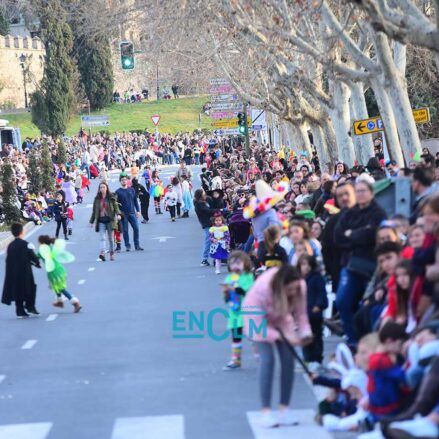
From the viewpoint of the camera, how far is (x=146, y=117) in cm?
12500

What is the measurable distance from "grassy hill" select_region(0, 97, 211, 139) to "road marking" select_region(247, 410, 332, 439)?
99725 millimetres

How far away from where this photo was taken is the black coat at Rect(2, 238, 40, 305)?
21.2 m

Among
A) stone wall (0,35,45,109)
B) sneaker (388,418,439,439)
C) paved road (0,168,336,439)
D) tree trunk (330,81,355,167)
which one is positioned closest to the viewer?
sneaker (388,418,439,439)

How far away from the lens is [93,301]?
23.0 m

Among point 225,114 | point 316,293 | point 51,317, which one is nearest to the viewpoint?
point 316,293

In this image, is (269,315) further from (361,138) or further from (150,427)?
(361,138)

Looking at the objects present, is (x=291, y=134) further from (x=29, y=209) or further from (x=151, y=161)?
(x=151, y=161)

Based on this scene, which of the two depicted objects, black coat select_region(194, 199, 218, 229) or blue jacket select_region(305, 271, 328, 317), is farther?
black coat select_region(194, 199, 218, 229)

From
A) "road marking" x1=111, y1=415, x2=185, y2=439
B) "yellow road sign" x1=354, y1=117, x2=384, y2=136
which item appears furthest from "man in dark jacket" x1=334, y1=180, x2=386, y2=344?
"yellow road sign" x1=354, y1=117, x2=384, y2=136

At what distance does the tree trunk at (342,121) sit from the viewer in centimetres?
3450

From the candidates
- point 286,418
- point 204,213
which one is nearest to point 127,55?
point 204,213

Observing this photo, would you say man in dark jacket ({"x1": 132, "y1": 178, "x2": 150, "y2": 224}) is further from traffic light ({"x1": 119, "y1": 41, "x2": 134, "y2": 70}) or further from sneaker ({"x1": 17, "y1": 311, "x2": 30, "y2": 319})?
sneaker ({"x1": 17, "y1": 311, "x2": 30, "y2": 319})

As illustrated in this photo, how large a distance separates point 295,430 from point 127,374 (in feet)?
12.7

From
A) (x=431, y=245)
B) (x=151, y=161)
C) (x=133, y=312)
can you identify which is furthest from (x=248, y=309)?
(x=151, y=161)
